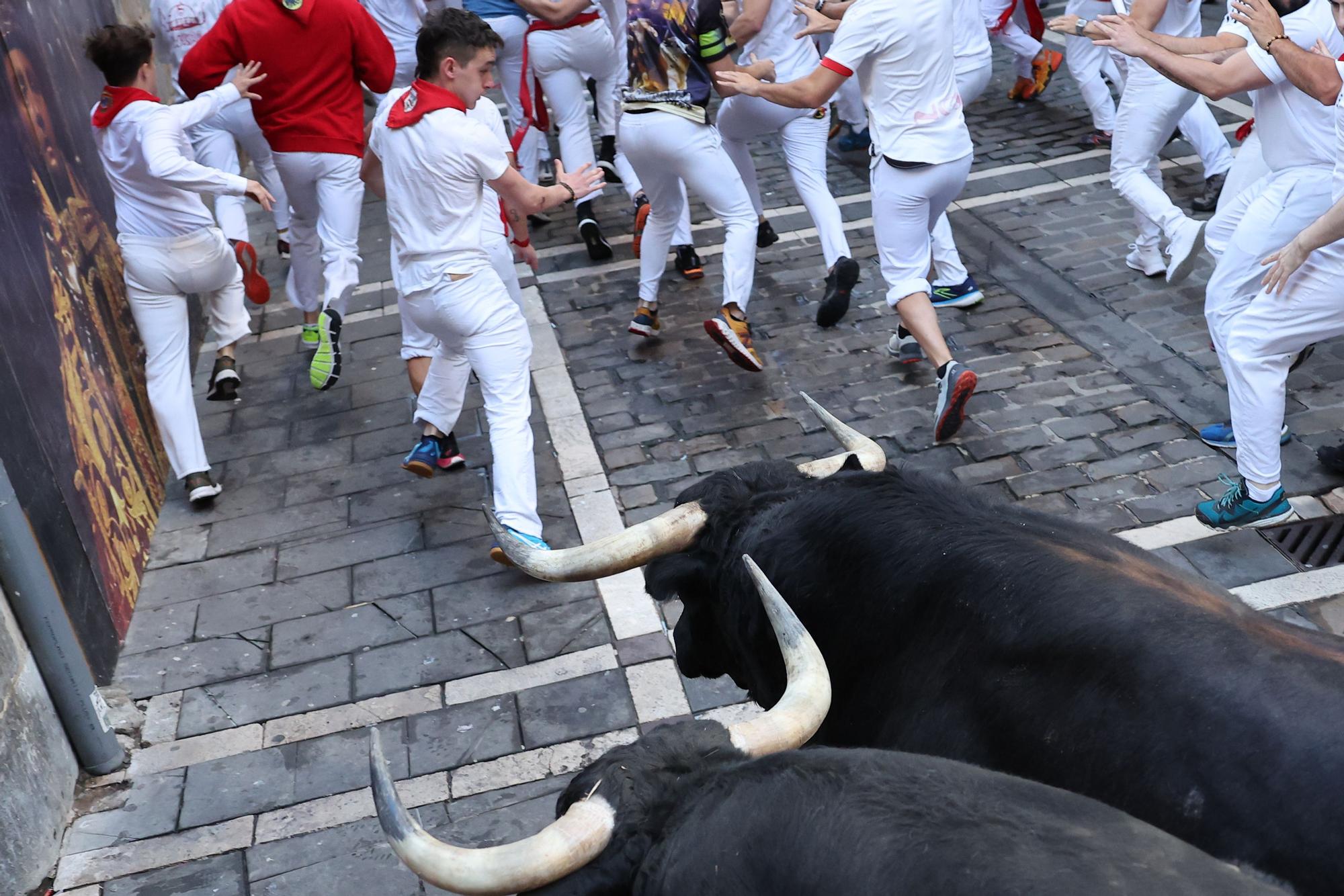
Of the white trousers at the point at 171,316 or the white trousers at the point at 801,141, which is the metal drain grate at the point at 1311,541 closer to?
the white trousers at the point at 801,141

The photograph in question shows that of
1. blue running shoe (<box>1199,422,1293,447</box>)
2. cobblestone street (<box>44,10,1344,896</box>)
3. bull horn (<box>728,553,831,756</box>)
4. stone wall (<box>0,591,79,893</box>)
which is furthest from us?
blue running shoe (<box>1199,422,1293,447</box>)

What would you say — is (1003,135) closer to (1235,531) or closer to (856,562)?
(1235,531)

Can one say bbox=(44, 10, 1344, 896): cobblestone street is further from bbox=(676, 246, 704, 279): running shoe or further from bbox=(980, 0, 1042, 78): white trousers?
bbox=(980, 0, 1042, 78): white trousers

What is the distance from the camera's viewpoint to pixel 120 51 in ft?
21.6

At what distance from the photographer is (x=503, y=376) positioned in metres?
6.20

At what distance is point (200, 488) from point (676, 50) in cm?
370

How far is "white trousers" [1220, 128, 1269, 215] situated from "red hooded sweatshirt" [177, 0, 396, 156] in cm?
509

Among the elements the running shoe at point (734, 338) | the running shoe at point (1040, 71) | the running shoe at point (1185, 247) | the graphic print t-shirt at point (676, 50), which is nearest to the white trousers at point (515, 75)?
the graphic print t-shirt at point (676, 50)

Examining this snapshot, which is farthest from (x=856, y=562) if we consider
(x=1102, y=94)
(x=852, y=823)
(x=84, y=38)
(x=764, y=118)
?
(x=1102, y=94)

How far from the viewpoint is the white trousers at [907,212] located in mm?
7043

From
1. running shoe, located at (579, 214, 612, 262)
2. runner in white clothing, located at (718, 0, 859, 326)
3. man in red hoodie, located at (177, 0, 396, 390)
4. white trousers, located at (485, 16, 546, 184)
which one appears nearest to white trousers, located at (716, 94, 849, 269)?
runner in white clothing, located at (718, 0, 859, 326)

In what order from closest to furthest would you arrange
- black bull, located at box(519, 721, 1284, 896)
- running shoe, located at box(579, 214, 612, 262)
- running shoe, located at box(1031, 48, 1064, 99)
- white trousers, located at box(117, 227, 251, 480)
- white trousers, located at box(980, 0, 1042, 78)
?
1. black bull, located at box(519, 721, 1284, 896)
2. white trousers, located at box(117, 227, 251, 480)
3. running shoe, located at box(579, 214, 612, 262)
4. white trousers, located at box(980, 0, 1042, 78)
5. running shoe, located at box(1031, 48, 1064, 99)

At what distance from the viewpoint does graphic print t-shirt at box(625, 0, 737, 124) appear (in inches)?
288

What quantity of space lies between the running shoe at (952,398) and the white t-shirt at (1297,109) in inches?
70.0
